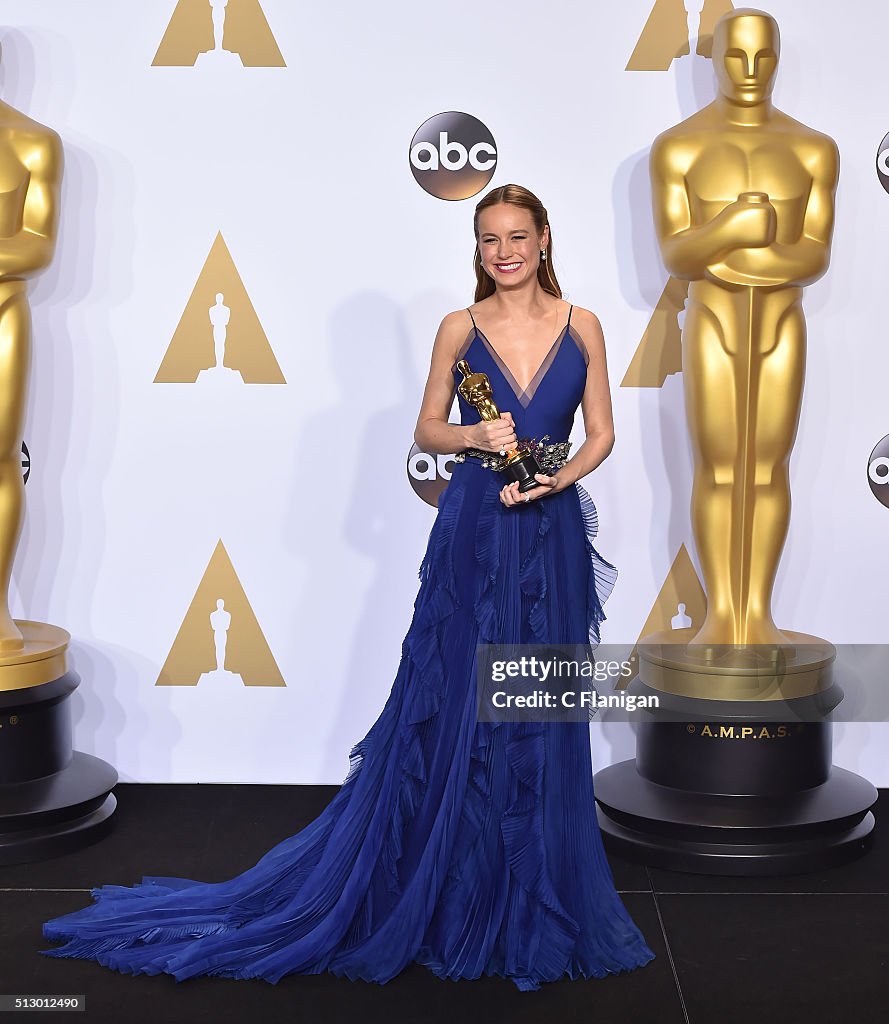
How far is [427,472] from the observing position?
458 centimetres

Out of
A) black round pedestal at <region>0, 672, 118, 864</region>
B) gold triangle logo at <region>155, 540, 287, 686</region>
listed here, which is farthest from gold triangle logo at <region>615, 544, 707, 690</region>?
black round pedestal at <region>0, 672, 118, 864</region>

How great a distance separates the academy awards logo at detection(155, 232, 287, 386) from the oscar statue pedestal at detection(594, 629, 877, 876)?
1624 mm

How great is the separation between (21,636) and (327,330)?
137cm

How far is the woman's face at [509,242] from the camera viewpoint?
3188 millimetres

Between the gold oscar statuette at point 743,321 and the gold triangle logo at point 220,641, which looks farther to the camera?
the gold triangle logo at point 220,641

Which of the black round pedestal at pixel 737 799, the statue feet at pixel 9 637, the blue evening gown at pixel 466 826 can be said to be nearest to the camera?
the blue evening gown at pixel 466 826

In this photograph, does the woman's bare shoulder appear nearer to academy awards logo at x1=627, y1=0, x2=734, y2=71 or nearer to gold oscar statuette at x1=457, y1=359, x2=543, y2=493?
gold oscar statuette at x1=457, y1=359, x2=543, y2=493

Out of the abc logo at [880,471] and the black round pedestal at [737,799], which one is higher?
the abc logo at [880,471]

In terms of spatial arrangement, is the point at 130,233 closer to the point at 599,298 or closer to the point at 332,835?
the point at 599,298

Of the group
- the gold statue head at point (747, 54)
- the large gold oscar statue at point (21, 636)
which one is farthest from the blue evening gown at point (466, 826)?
the gold statue head at point (747, 54)

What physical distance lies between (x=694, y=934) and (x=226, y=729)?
1.88m

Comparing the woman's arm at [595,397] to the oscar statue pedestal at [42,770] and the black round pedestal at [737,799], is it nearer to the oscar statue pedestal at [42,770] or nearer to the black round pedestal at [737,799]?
the black round pedestal at [737,799]

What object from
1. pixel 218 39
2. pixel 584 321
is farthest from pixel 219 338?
pixel 584 321

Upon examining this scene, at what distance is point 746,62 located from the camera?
3.95 meters
